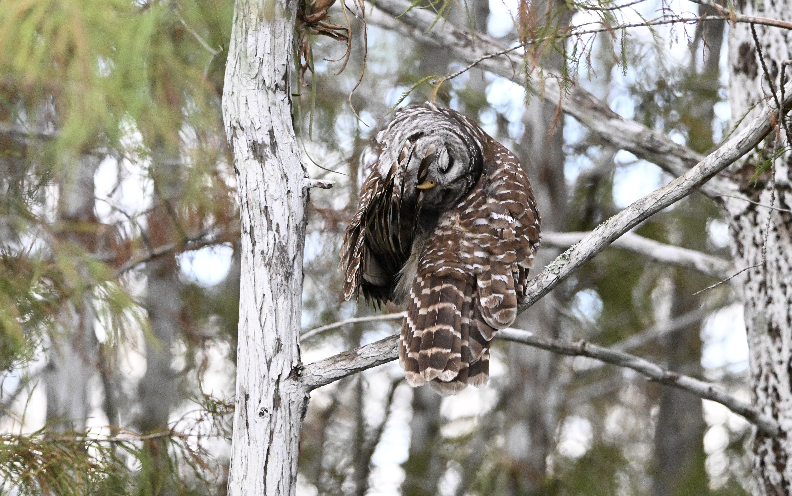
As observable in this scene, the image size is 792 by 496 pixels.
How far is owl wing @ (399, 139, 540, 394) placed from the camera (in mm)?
2664

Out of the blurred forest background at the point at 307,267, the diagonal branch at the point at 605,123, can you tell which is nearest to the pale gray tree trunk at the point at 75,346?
the blurred forest background at the point at 307,267

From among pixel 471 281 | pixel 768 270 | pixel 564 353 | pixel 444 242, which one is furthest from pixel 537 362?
pixel 471 281

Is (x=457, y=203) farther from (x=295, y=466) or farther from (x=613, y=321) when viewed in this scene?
(x=613, y=321)

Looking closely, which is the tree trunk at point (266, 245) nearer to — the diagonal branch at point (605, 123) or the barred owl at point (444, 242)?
the barred owl at point (444, 242)

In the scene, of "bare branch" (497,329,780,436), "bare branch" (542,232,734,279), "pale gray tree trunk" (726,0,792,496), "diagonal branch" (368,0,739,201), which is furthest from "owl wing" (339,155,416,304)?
"pale gray tree trunk" (726,0,792,496)

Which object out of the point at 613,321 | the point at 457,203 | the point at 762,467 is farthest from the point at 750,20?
the point at 613,321

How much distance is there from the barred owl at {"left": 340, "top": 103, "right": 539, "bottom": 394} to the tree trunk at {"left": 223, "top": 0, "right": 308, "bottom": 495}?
1.55ft

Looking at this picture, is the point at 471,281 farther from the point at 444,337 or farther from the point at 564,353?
the point at 564,353

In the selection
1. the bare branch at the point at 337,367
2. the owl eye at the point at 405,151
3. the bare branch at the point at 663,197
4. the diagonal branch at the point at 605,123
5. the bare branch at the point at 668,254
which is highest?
the diagonal branch at the point at 605,123

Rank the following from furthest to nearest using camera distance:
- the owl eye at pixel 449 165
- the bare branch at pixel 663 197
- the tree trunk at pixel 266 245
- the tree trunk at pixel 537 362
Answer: the tree trunk at pixel 537 362, the owl eye at pixel 449 165, the bare branch at pixel 663 197, the tree trunk at pixel 266 245

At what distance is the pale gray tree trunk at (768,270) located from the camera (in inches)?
152

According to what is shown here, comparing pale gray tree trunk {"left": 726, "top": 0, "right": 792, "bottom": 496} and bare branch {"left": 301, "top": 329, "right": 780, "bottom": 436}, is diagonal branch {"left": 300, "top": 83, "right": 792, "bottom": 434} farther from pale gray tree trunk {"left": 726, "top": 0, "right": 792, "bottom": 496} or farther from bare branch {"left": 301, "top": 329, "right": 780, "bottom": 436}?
pale gray tree trunk {"left": 726, "top": 0, "right": 792, "bottom": 496}

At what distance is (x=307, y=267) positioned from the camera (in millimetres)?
6488

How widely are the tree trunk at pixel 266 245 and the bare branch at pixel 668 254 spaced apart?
2321mm
